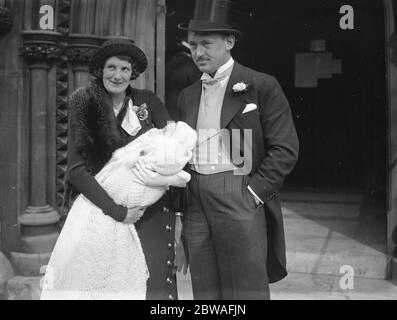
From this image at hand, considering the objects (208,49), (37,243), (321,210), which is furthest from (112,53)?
(321,210)

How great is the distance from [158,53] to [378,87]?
2.98m

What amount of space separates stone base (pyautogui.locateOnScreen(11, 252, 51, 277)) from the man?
1756 millimetres

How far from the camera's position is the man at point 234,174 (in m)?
2.54

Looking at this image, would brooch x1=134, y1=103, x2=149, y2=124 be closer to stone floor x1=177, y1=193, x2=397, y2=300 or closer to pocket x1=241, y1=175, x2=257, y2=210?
pocket x1=241, y1=175, x2=257, y2=210

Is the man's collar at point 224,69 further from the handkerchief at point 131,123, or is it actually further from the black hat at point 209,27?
the handkerchief at point 131,123

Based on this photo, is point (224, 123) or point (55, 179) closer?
point (224, 123)

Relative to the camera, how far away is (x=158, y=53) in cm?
438

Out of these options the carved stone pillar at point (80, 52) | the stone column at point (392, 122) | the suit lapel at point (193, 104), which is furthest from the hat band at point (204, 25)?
the stone column at point (392, 122)

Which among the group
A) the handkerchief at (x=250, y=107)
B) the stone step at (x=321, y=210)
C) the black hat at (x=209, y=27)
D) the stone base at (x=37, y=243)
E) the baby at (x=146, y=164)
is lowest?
the stone base at (x=37, y=243)

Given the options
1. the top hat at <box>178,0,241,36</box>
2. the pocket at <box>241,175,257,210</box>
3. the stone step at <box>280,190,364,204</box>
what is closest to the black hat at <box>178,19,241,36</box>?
the top hat at <box>178,0,241,36</box>

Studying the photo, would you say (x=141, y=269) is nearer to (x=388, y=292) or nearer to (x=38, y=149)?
(x=38, y=149)

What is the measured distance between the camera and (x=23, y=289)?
386 centimetres
